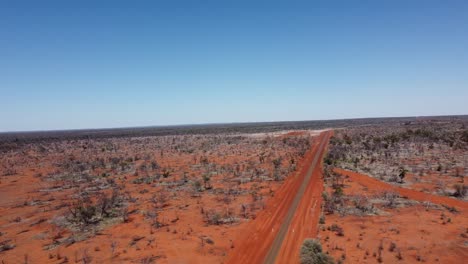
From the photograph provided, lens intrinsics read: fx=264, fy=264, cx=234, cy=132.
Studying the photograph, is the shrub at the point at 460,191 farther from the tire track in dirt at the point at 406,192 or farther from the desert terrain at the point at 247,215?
the tire track in dirt at the point at 406,192

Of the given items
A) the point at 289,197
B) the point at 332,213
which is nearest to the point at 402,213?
the point at 332,213

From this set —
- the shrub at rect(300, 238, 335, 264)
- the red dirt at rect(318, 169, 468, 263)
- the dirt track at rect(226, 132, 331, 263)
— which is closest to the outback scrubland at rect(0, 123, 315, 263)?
the dirt track at rect(226, 132, 331, 263)

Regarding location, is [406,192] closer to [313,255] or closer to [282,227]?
[282,227]

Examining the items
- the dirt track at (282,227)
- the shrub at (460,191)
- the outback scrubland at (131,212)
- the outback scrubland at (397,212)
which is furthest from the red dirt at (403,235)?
the outback scrubland at (131,212)

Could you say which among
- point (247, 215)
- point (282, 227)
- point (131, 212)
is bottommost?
point (131, 212)

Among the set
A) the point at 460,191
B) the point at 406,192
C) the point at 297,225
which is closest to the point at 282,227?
the point at 297,225

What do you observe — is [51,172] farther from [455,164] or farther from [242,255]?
[455,164]

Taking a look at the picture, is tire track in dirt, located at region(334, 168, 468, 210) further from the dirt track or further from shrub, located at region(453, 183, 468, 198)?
the dirt track
